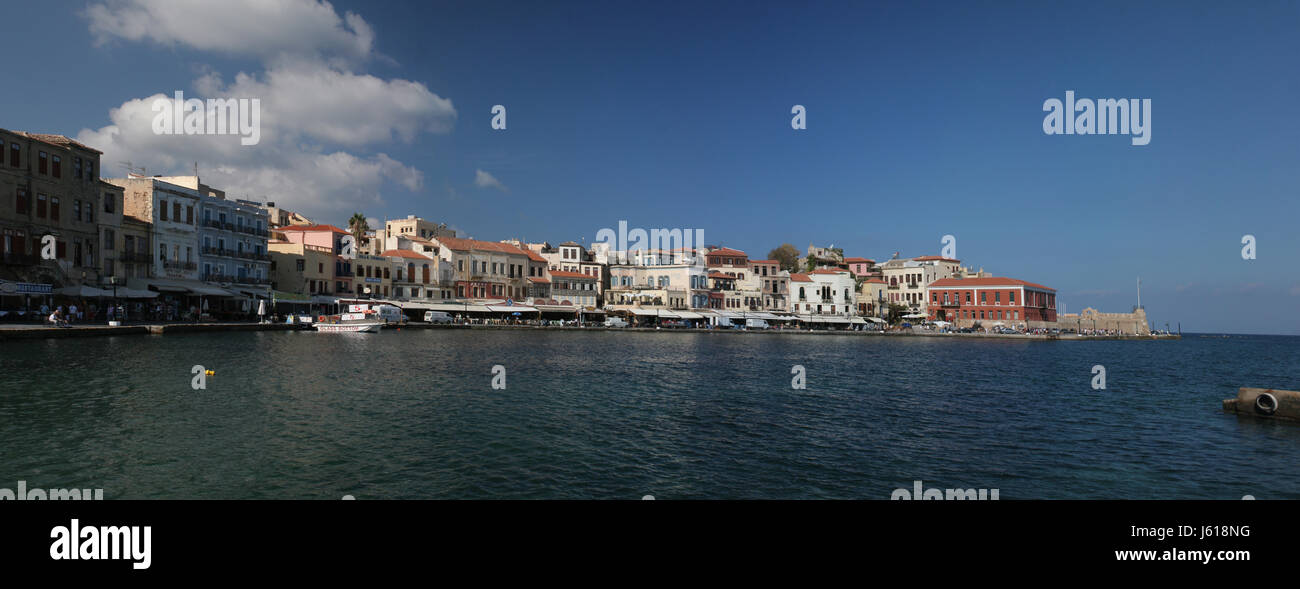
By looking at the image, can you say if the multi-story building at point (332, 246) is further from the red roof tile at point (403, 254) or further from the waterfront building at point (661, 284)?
the waterfront building at point (661, 284)

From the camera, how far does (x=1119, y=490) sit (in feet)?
43.4

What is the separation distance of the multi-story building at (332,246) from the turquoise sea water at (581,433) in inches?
1439

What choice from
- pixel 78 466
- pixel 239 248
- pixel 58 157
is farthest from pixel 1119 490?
pixel 239 248

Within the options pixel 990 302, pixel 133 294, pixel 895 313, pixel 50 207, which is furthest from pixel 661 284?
pixel 50 207

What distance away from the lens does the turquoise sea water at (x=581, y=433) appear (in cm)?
1241

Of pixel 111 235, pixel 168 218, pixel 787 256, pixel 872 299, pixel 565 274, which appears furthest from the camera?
pixel 787 256

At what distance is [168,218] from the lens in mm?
52031

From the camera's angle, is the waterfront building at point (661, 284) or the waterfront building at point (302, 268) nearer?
the waterfront building at point (302, 268)

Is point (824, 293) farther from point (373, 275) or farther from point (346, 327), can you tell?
point (346, 327)

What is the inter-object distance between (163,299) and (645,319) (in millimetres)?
53995

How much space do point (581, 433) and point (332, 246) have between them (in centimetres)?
6418
